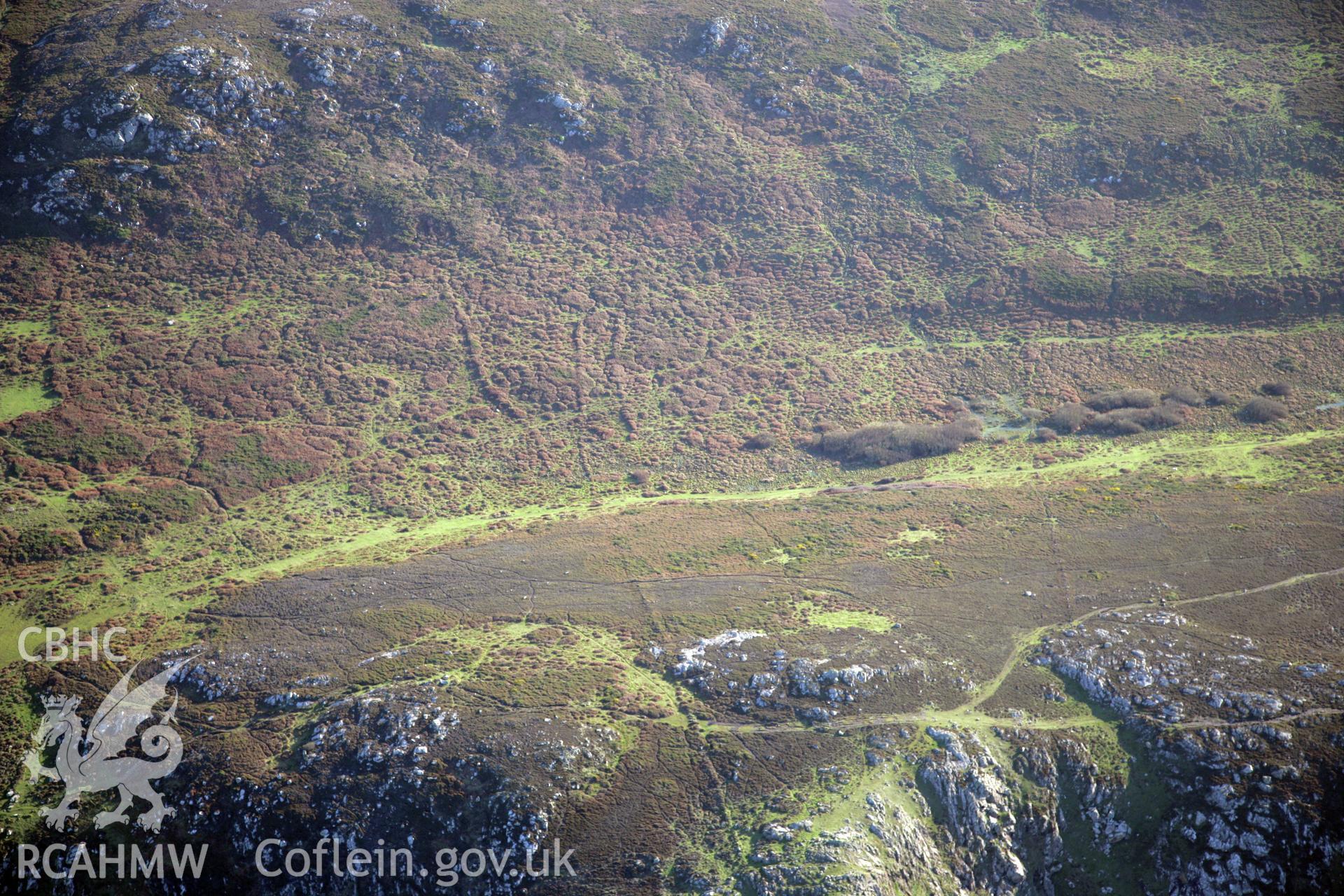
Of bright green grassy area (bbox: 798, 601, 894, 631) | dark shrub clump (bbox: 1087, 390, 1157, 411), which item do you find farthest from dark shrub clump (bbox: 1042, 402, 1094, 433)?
bright green grassy area (bbox: 798, 601, 894, 631)

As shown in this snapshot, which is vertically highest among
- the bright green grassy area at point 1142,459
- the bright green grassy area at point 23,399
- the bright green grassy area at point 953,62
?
the bright green grassy area at point 953,62

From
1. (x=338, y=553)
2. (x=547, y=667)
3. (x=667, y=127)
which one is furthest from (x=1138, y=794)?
(x=667, y=127)

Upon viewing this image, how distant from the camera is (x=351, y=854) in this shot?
3822cm

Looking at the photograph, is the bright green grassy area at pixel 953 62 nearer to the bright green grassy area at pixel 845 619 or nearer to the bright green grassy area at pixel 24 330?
the bright green grassy area at pixel 845 619

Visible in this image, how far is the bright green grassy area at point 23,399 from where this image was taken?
6600 cm

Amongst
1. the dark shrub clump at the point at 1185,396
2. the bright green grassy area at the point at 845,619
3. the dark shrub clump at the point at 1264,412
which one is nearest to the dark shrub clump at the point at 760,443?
the bright green grassy area at the point at 845,619

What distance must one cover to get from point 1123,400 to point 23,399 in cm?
9099

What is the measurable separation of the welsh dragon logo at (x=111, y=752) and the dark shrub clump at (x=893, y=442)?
166ft

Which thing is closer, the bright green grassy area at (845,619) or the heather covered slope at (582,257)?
the bright green grassy area at (845,619)

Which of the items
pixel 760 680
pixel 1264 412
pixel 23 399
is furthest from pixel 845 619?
pixel 23 399

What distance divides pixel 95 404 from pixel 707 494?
1961 inches

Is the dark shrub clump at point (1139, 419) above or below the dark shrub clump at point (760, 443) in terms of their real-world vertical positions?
above

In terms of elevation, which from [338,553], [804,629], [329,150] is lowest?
[338,553]

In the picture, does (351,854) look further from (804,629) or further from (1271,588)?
(1271,588)
